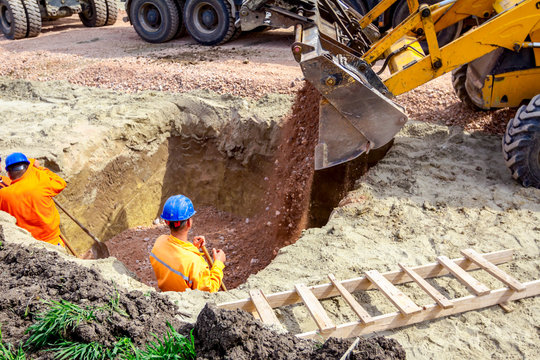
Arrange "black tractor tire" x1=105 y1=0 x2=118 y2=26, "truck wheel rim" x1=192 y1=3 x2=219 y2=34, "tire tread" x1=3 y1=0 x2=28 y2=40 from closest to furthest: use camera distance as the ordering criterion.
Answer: "truck wheel rim" x1=192 y1=3 x2=219 y2=34
"tire tread" x1=3 y1=0 x2=28 y2=40
"black tractor tire" x1=105 y1=0 x2=118 y2=26

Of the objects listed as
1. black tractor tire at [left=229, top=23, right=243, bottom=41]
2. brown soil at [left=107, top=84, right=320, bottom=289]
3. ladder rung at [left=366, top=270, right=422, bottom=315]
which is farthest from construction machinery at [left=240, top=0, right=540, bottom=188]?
black tractor tire at [left=229, top=23, right=243, bottom=41]

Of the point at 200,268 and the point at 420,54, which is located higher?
the point at 420,54

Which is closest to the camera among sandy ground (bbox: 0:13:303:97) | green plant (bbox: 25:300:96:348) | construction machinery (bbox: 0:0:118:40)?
green plant (bbox: 25:300:96:348)

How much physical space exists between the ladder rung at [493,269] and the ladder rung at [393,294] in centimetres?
89

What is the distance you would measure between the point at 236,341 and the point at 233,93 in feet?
19.5

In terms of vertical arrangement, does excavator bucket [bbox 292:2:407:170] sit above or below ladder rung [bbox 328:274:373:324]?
Answer: above

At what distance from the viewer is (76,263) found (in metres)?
4.39

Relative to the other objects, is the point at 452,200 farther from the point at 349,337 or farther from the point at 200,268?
the point at 200,268

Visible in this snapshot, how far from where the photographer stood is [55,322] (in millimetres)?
3408

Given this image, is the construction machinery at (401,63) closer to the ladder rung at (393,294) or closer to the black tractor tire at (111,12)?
the ladder rung at (393,294)

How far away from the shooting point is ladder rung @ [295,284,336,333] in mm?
3703

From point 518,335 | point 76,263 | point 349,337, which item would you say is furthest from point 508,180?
point 76,263

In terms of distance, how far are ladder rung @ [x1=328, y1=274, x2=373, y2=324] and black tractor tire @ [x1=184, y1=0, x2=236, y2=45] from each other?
10.0 meters

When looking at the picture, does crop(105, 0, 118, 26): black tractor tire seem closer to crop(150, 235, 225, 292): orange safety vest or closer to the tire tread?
the tire tread
